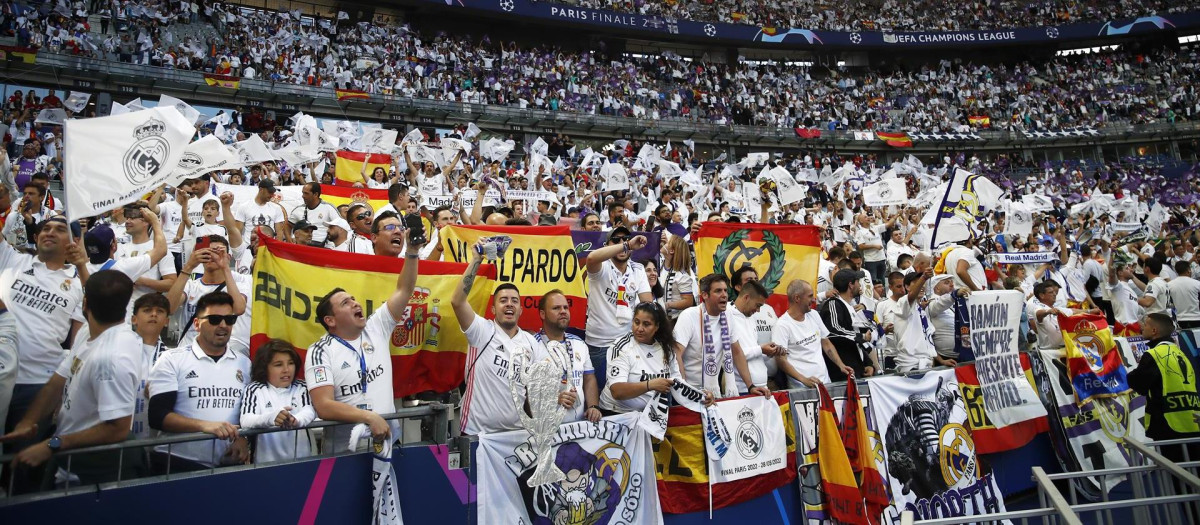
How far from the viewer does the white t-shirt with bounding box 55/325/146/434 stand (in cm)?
337

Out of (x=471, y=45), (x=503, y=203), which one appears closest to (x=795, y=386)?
(x=503, y=203)

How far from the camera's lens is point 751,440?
18.3 feet

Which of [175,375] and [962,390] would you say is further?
[962,390]

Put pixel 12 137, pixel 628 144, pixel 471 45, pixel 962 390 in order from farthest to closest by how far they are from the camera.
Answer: pixel 471 45 → pixel 628 144 → pixel 12 137 → pixel 962 390

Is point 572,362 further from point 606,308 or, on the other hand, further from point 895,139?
point 895,139

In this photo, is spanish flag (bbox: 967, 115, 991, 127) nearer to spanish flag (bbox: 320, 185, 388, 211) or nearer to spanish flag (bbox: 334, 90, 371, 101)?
spanish flag (bbox: 334, 90, 371, 101)

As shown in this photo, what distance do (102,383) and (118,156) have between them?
2.59 metres

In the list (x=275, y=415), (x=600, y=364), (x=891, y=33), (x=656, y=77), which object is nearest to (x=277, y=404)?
(x=275, y=415)

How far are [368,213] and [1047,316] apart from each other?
7.73 metres

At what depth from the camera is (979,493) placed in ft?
21.9

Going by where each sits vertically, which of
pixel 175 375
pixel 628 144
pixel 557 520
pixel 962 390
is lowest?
pixel 557 520

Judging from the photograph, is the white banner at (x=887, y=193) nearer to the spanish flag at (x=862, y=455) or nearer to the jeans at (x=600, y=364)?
the spanish flag at (x=862, y=455)

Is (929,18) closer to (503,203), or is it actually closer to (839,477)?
(503,203)

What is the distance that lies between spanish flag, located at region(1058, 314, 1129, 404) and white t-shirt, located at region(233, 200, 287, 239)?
8.99 metres
